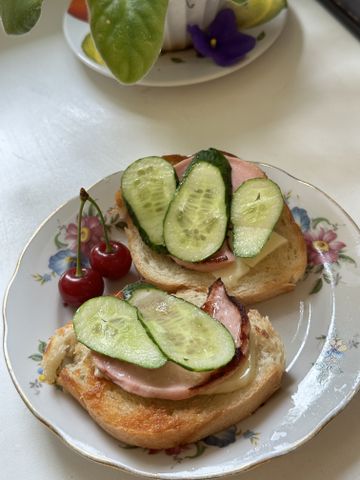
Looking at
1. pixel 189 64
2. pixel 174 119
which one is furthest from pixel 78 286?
pixel 189 64

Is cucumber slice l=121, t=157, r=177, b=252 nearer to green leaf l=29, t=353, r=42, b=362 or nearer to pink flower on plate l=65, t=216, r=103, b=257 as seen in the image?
pink flower on plate l=65, t=216, r=103, b=257

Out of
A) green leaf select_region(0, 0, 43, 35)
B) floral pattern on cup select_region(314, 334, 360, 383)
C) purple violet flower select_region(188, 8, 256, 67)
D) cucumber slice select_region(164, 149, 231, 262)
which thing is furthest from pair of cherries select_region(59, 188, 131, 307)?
purple violet flower select_region(188, 8, 256, 67)

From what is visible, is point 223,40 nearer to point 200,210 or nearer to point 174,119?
point 174,119

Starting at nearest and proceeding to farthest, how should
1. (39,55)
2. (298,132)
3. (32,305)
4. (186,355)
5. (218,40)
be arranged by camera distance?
(186,355) → (32,305) → (298,132) → (218,40) → (39,55)

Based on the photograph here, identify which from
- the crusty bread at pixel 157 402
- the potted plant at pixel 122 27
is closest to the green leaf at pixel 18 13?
the potted plant at pixel 122 27

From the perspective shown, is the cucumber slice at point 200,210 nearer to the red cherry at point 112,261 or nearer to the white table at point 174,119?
the red cherry at point 112,261

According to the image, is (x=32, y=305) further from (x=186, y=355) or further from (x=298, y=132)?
(x=298, y=132)

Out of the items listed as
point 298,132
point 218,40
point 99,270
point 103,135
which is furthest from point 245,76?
point 99,270
